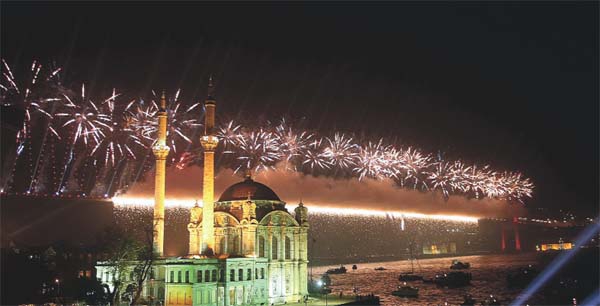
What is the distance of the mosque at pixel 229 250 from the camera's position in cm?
5628

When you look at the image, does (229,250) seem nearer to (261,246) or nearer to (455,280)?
(261,246)

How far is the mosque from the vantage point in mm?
56281

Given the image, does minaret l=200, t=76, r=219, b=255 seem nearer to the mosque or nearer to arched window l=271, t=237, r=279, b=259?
the mosque

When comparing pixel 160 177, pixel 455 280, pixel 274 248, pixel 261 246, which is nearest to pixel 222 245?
pixel 261 246

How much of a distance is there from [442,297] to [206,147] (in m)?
54.0

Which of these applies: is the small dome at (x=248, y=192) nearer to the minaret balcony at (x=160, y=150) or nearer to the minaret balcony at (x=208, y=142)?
the minaret balcony at (x=208, y=142)

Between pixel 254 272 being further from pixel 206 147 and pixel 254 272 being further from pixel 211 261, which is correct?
pixel 206 147

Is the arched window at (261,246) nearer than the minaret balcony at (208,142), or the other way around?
the minaret balcony at (208,142)

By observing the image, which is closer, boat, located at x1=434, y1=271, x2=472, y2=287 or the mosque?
the mosque

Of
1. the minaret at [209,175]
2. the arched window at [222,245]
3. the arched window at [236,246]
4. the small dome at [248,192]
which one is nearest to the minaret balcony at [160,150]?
the minaret at [209,175]

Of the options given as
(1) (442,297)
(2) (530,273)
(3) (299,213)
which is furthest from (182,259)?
(2) (530,273)

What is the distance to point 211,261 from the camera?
57312 mm

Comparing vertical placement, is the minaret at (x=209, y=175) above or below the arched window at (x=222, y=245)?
above

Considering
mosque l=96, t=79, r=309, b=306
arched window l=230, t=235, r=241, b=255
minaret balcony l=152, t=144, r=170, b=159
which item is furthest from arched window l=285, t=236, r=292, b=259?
minaret balcony l=152, t=144, r=170, b=159
